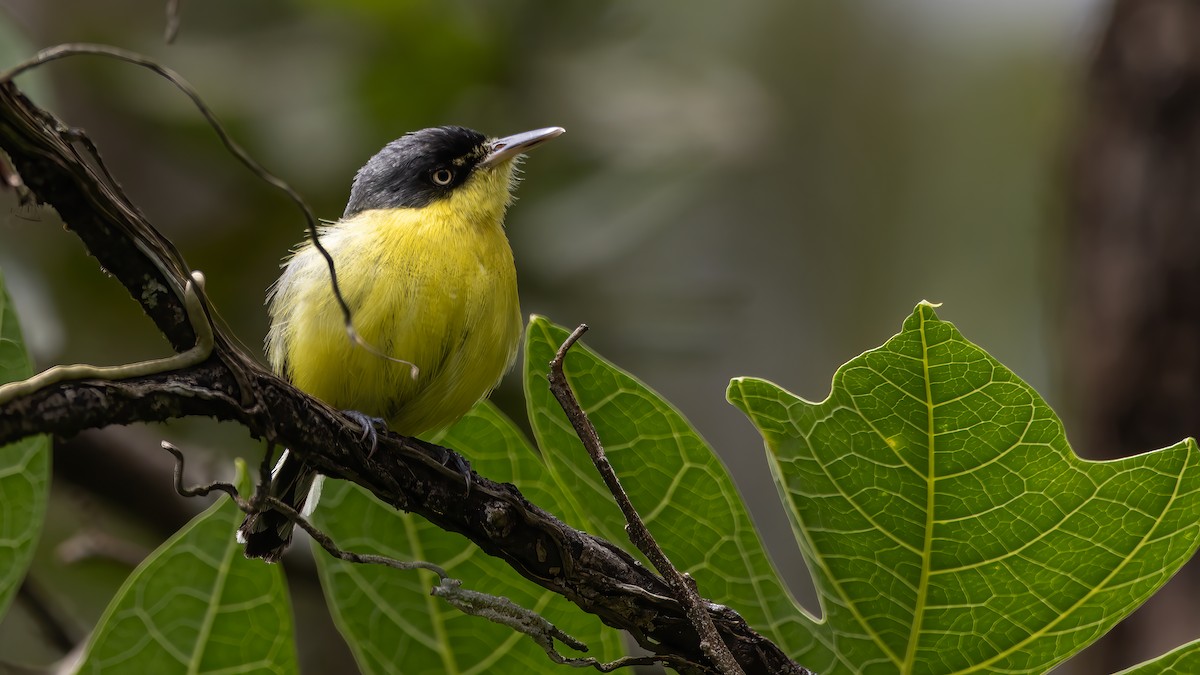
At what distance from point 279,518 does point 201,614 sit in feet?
1.33

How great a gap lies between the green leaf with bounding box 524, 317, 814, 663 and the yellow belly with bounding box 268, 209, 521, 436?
2.71 feet

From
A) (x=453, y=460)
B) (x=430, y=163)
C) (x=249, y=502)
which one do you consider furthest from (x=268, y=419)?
(x=430, y=163)

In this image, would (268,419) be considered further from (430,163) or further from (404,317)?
(430,163)

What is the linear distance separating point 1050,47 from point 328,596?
26.8ft

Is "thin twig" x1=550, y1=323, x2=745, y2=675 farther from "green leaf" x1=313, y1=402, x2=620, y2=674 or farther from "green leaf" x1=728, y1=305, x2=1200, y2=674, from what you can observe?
"green leaf" x1=313, y1=402, x2=620, y2=674

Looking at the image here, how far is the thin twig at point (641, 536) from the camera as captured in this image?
65.9 inches

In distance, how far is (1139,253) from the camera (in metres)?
4.65

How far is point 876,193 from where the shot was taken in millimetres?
9039

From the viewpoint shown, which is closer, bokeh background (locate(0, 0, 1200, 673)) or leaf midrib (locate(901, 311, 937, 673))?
leaf midrib (locate(901, 311, 937, 673))

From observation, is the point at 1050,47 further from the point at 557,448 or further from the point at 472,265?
the point at 557,448

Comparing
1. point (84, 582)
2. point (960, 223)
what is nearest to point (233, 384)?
point (84, 582)

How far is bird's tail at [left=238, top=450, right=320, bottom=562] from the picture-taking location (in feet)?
6.57

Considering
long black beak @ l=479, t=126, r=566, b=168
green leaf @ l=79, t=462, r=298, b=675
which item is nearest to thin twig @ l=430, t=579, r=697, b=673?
green leaf @ l=79, t=462, r=298, b=675

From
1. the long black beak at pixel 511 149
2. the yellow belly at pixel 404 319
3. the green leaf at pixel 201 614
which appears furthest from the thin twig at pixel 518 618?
the long black beak at pixel 511 149
